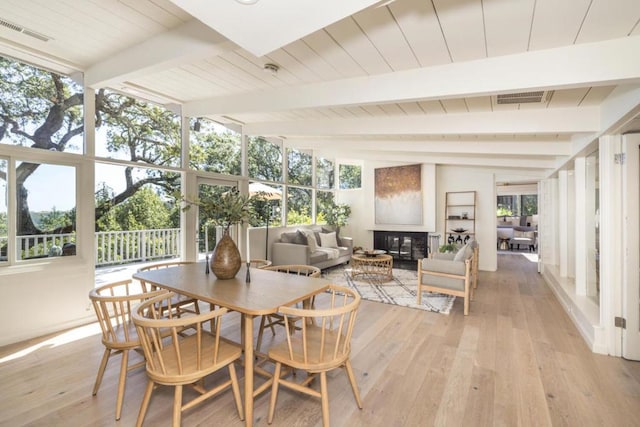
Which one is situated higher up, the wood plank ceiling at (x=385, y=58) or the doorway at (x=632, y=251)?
the wood plank ceiling at (x=385, y=58)

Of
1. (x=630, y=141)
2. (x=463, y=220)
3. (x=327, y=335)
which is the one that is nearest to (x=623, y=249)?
(x=630, y=141)

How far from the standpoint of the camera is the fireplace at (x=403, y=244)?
23.9ft

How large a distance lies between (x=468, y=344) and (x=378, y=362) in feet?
3.48

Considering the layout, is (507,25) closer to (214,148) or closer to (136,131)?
(136,131)

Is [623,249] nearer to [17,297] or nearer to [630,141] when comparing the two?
[630,141]

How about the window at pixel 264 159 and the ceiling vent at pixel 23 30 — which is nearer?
the ceiling vent at pixel 23 30

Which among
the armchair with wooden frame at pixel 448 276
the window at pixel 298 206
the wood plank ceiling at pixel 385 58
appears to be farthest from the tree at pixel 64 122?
the armchair with wooden frame at pixel 448 276

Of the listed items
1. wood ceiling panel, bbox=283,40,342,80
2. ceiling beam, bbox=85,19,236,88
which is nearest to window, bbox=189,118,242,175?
ceiling beam, bbox=85,19,236,88

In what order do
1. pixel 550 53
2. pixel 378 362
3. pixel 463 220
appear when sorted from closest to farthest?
pixel 550 53, pixel 378 362, pixel 463 220

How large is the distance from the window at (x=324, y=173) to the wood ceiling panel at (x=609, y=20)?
6.42m

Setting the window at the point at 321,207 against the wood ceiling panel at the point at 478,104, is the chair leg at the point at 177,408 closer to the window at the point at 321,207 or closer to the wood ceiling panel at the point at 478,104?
the wood ceiling panel at the point at 478,104

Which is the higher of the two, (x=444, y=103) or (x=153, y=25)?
(x=153, y=25)

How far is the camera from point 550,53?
197 cm

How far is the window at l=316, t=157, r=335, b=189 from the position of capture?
317 inches
